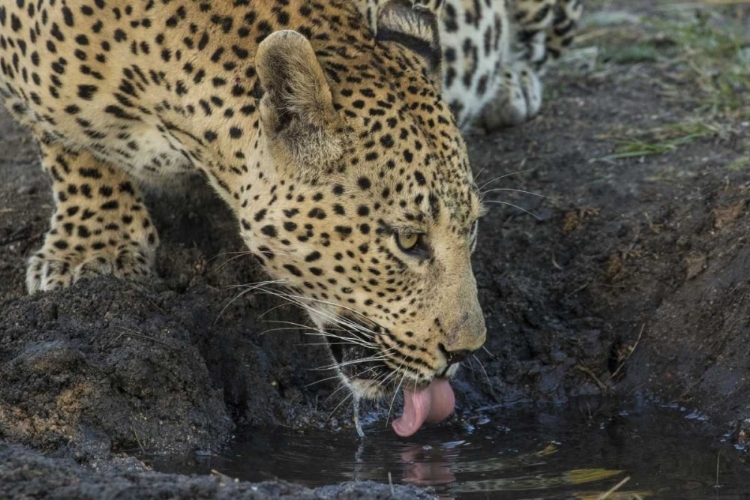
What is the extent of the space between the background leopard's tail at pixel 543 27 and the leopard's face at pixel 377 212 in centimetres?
458

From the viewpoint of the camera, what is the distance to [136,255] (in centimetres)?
782

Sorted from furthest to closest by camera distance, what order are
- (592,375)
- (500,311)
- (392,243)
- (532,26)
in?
(532,26) → (500,311) → (592,375) → (392,243)

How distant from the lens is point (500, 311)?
8094 millimetres

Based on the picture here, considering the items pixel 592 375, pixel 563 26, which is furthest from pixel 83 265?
pixel 563 26

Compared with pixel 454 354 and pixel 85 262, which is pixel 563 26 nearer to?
pixel 85 262

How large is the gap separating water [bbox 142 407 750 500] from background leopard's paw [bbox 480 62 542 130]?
326 centimetres

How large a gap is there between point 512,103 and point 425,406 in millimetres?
4205

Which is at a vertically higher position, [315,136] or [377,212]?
[315,136]

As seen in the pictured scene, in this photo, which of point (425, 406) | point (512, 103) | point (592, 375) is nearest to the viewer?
point (425, 406)

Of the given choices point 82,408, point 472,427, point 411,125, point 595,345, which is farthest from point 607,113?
point 82,408

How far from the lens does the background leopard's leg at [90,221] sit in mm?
7785

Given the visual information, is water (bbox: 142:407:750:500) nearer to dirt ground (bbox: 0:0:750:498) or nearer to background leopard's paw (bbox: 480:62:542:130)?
dirt ground (bbox: 0:0:750:498)

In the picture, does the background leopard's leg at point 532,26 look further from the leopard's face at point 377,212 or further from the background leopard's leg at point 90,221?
the leopard's face at point 377,212

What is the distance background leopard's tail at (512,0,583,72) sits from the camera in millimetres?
10914
